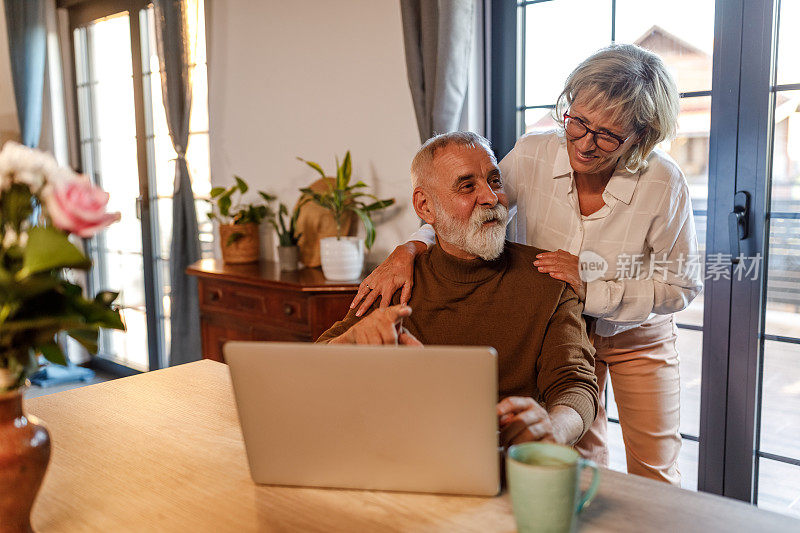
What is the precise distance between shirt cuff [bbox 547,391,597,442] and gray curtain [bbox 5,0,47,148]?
467cm

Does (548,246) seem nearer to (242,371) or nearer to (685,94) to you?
(685,94)

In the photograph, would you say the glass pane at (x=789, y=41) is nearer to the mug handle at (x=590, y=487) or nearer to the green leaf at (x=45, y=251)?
the mug handle at (x=590, y=487)

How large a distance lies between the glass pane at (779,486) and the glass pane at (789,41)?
138 centimetres

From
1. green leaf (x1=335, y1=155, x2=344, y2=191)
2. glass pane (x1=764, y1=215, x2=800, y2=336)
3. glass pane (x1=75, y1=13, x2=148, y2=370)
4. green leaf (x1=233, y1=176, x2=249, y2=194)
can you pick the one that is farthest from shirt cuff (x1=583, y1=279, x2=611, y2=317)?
glass pane (x1=75, y1=13, x2=148, y2=370)

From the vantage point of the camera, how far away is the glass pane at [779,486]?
8.34 feet

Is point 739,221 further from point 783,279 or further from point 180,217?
point 180,217

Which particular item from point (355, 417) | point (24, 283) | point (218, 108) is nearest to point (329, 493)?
point (355, 417)

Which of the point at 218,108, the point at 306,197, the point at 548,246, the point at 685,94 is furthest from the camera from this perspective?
the point at 218,108

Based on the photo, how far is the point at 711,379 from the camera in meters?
2.58

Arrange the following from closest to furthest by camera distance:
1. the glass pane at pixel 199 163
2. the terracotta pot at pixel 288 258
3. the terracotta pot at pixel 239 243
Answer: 1. the terracotta pot at pixel 288 258
2. the terracotta pot at pixel 239 243
3. the glass pane at pixel 199 163

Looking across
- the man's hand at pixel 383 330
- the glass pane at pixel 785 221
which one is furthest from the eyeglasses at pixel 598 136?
the glass pane at pixel 785 221

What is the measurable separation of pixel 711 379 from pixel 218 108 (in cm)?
298

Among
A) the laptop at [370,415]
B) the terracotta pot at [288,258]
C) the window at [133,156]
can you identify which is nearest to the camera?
the laptop at [370,415]

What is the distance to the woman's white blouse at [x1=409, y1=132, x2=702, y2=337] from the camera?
6.23ft
